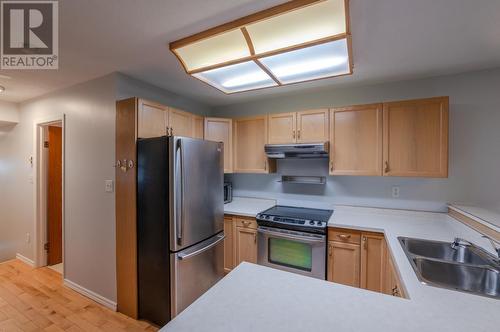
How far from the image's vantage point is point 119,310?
7.25ft

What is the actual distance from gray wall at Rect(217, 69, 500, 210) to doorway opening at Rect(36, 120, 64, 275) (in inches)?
139

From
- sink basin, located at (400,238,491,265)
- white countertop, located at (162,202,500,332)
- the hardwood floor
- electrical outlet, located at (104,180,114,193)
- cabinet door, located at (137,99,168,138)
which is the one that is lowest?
the hardwood floor

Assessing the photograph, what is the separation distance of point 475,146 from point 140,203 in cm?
330

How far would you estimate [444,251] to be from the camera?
1.62m

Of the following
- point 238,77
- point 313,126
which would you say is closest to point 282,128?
point 313,126

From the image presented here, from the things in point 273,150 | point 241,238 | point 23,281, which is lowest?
point 23,281

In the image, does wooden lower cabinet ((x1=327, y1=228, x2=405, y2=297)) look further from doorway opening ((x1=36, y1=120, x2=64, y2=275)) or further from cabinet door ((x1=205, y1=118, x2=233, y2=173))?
doorway opening ((x1=36, y1=120, x2=64, y2=275))

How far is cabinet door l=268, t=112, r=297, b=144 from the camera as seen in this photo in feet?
8.96

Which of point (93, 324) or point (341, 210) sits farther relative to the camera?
A: point (341, 210)

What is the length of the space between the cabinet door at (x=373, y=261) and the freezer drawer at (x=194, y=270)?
1.43m

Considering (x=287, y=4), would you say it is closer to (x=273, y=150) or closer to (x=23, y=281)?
(x=273, y=150)

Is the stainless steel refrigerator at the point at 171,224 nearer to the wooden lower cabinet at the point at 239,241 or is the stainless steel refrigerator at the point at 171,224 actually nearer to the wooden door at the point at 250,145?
the wooden lower cabinet at the point at 239,241

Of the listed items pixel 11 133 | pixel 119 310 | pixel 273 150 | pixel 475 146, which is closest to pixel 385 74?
pixel 475 146

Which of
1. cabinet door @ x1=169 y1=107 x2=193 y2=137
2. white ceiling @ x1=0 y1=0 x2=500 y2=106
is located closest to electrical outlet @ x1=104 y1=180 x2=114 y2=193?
cabinet door @ x1=169 y1=107 x2=193 y2=137
